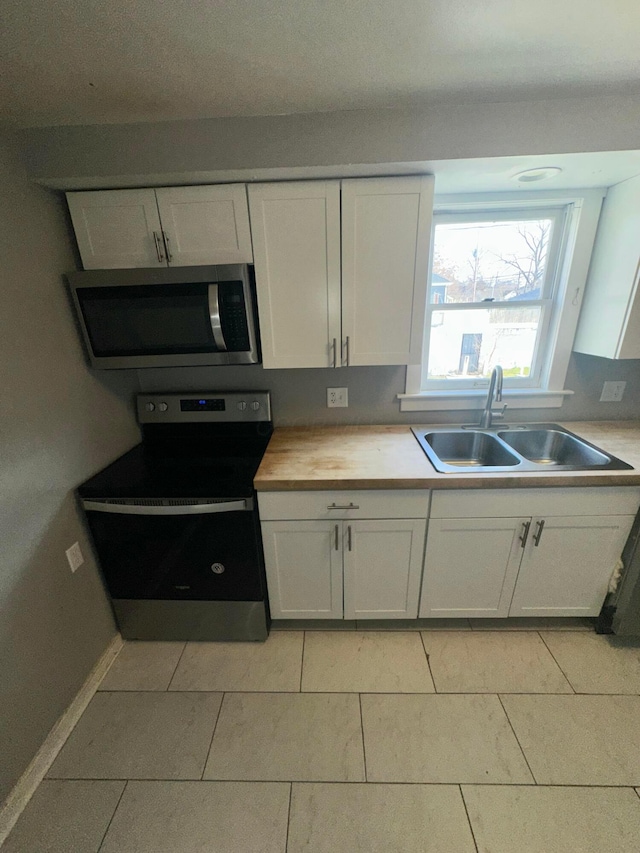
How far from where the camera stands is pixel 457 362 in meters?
1.91

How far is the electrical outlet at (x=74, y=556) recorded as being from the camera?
1.37 metres

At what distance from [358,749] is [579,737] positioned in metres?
0.87

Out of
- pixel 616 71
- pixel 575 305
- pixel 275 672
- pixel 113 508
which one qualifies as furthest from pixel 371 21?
pixel 275 672

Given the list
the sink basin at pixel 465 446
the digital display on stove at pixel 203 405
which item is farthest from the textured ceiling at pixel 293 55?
the sink basin at pixel 465 446

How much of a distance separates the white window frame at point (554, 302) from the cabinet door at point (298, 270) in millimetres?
632

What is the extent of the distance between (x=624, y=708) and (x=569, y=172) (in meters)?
2.26

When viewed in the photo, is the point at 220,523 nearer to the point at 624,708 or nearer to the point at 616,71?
the point at 624,708

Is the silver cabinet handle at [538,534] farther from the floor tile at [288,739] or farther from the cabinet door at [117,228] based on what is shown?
the cabinet door at [117,228]

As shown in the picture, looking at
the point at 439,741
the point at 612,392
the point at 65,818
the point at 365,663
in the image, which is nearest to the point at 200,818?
the point at 65,818

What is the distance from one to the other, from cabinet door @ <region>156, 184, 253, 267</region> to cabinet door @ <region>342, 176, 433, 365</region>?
17.0 inches

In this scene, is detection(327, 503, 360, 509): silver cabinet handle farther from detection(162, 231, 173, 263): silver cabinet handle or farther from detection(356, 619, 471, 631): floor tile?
detection(162, 231, 173, 263): silver cabinet handle

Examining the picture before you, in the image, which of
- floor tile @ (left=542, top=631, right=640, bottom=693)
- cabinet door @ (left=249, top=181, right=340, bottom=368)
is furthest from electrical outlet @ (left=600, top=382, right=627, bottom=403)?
cabinet door @ (left=249, top=181, right=340, bottom=368)

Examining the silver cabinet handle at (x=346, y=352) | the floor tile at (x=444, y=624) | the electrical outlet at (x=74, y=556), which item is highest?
the silver cabinet handle at (x=346, y=352)

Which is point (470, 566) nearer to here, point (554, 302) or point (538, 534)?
point (538, 534)
